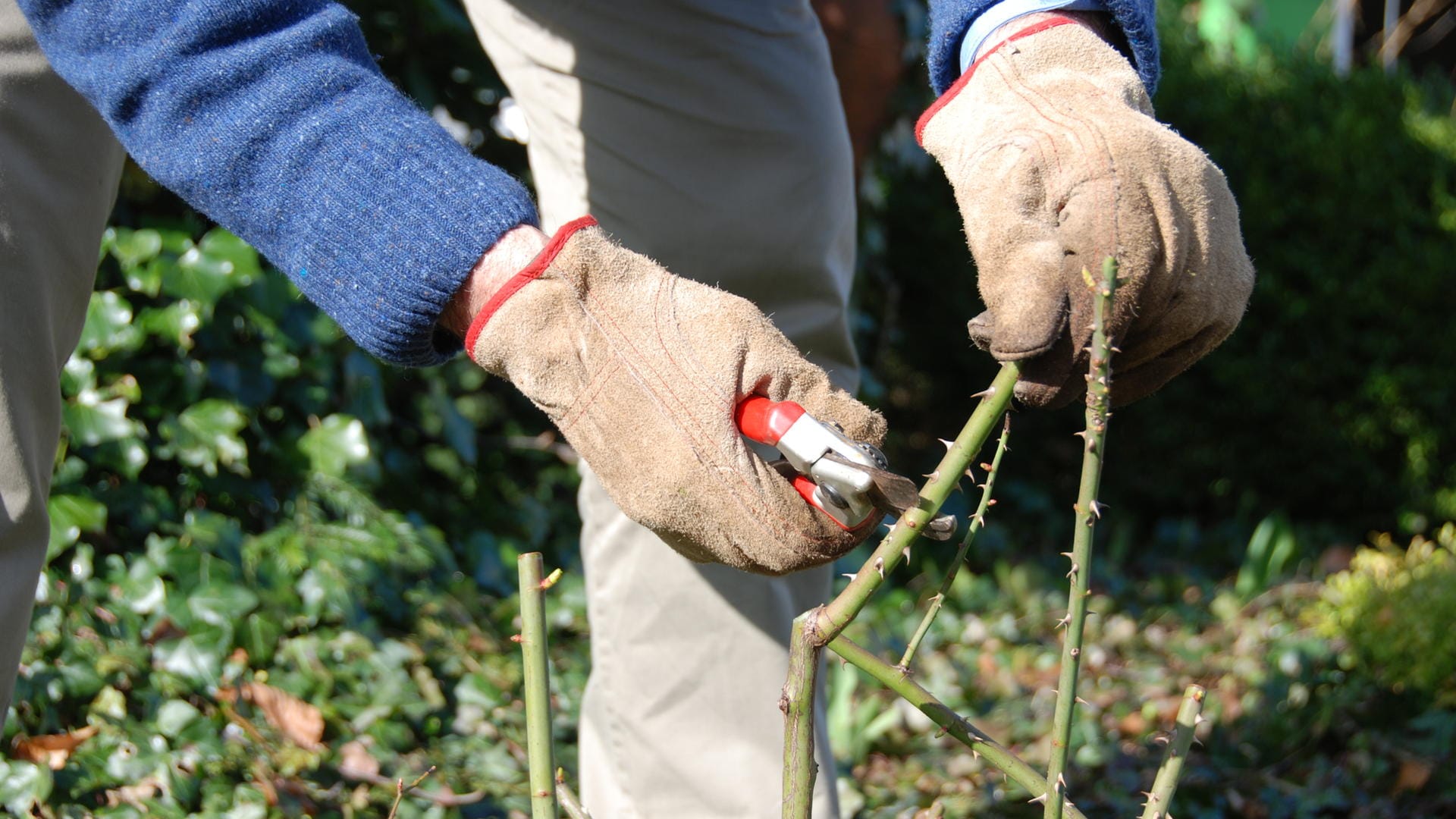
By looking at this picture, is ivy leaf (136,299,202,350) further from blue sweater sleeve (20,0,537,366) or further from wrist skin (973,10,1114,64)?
wrist skin (973,10,1114,64)

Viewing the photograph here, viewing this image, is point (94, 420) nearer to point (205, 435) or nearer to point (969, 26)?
point (205, 435)

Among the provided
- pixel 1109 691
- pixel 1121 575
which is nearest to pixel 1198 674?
pixel 1109 691

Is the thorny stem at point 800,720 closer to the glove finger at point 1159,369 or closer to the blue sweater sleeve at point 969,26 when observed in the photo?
the glove finger at point 1159,369

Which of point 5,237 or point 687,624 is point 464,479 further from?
point 5,237

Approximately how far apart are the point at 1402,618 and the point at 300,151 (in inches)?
104

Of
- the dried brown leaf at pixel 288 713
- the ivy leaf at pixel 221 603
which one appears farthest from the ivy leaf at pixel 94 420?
the dried brown leaf at pixel 288 713

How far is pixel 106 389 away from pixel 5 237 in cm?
124

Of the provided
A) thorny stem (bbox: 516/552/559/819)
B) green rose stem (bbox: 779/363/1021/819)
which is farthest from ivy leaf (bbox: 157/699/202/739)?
green rose stem (bbox: 779/363/1021/819)

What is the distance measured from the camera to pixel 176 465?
2537 millimetres

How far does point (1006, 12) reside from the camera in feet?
4.35

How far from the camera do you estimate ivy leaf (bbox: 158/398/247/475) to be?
2451 mm

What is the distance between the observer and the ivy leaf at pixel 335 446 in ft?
8.48

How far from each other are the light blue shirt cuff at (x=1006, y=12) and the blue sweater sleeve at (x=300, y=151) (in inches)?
21.2

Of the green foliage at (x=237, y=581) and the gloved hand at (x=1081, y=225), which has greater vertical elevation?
the gloved hand at (x=1081, y=225)
